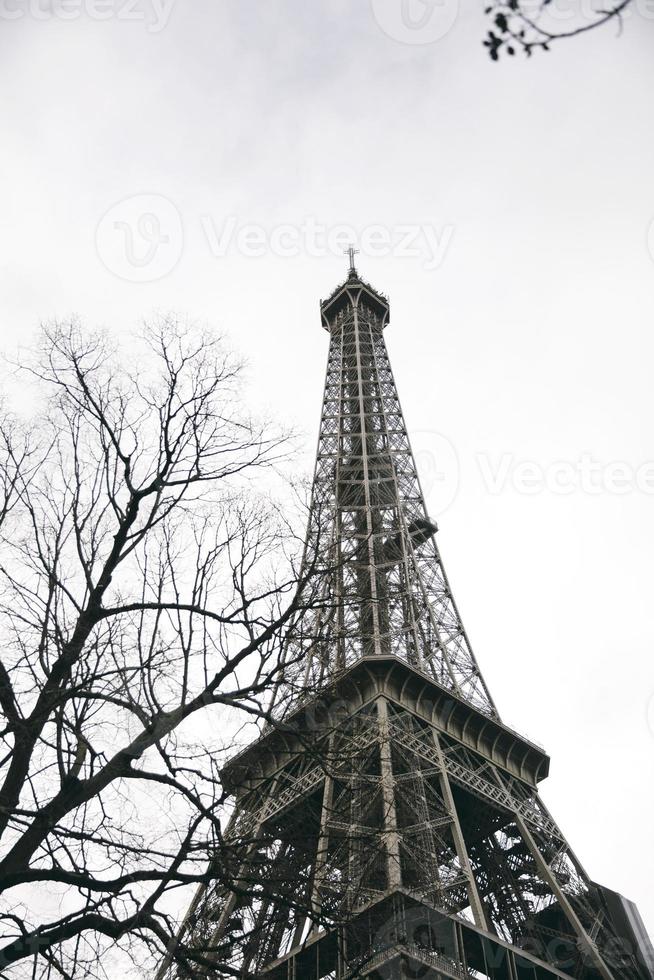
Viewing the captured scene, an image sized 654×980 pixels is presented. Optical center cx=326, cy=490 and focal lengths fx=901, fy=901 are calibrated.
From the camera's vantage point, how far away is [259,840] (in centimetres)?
968

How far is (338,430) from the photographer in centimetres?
5272

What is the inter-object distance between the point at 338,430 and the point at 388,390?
658 cm

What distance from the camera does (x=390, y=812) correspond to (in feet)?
77.9

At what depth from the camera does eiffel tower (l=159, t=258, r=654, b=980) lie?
11133 millimetres

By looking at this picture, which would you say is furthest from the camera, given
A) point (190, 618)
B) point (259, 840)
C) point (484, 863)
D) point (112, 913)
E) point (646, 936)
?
point (484, 863)

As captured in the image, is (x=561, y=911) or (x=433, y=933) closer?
(x=433, y=933)

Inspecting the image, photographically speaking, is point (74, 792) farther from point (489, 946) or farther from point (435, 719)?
point (435, 719)

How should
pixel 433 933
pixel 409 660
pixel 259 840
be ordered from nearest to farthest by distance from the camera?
pixel 259 840 → pixel 433 933 → pixel 409 660

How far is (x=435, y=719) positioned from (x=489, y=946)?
1050 centimetres

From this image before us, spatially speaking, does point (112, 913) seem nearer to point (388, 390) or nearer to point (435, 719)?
point (435, 719)

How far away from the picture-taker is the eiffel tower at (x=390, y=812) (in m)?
11.1

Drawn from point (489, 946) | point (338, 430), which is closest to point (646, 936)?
point (489, 946)

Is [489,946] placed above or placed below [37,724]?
above

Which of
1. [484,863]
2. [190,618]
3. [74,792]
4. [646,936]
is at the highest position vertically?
[484,863]
